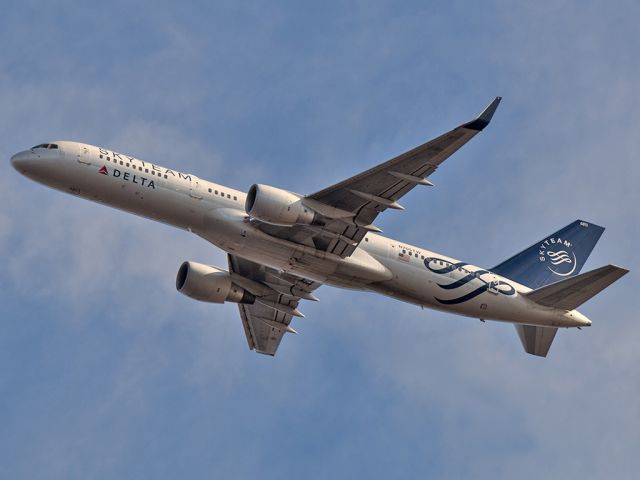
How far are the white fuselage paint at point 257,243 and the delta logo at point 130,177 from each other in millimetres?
49

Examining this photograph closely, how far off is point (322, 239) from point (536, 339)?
50.0 feet

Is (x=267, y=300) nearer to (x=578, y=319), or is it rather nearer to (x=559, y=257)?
(x=559, y=257)

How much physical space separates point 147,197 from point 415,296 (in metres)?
15.0

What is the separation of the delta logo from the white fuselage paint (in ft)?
0.16

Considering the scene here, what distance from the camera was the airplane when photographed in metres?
48.7

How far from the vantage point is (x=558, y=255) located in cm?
6156

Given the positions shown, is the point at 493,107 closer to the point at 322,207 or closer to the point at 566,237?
the point at 322,207

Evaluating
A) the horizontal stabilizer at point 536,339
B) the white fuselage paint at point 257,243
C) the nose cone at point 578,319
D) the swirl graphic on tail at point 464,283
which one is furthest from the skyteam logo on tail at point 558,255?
the swirl graphic on tail at point 464,283

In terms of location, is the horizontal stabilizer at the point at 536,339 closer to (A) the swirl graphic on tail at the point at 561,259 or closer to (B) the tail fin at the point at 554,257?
(B) the tail fin at the point at 554,257

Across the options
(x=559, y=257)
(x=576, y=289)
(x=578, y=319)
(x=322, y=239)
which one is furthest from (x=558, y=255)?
(x=322, y=239)

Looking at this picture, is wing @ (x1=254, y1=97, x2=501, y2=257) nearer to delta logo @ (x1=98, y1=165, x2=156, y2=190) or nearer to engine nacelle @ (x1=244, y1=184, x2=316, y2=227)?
engine nacelle @ (x1=244, y1=184, x2=316, y2=227)

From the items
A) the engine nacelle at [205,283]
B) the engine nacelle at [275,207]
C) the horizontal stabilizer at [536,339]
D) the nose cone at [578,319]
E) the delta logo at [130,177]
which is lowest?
the horizontal stabilizer at [536,339]

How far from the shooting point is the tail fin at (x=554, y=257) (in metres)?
59.5

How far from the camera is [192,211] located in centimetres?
5028
